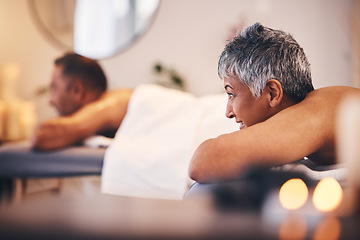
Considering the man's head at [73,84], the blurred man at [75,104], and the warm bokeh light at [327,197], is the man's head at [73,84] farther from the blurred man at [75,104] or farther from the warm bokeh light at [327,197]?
the warm bokeh light at [327,197]

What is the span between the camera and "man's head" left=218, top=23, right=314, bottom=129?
25 centimetres

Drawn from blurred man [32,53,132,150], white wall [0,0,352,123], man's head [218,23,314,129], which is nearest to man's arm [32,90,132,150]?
blurred man [32,53,132,150]

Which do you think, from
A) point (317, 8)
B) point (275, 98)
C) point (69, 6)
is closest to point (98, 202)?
point (275, 98)

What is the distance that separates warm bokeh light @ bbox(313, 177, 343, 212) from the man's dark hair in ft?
1.12

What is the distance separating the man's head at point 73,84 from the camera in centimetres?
43

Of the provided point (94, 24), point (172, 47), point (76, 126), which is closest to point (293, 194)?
point (76, 126)

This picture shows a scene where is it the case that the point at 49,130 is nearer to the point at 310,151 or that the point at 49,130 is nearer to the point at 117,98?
the point at 117,98

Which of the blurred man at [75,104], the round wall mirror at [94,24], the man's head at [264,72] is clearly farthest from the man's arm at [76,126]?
the round wall mirror at [94,24]

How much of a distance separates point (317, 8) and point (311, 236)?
2.38 ft

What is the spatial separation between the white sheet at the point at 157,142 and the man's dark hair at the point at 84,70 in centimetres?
8

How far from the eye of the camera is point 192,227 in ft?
0.40

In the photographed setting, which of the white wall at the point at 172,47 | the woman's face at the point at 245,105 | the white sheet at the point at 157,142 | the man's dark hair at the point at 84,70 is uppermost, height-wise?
the white wall at the point at 172,47

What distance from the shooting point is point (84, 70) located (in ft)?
1.44

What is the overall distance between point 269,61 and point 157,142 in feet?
1.10
